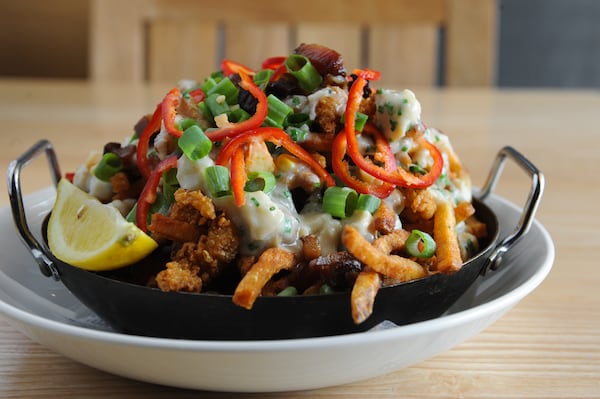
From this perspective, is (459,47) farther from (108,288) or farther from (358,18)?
(108,288)

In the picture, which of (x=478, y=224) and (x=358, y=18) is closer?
(x=478, y=224)

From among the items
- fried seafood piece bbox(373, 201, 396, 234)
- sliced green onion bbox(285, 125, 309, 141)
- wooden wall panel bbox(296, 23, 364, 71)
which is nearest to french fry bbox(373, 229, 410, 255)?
fried seafood piece bbox(373, 201, 396, 234)

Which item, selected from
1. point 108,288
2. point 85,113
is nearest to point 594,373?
point 108,288

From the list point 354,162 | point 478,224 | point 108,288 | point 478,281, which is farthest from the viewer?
point 478,224

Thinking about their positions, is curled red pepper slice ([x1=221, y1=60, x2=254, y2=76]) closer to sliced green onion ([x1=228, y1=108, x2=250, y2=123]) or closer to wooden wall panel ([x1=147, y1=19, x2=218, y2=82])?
Answer: sliced green onion ([x1=228, y1=108, x2=250, y2=123])

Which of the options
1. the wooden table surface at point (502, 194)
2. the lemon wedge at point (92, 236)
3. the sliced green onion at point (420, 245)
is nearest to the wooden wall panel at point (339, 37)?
the wooden table surface at point (502, 194)

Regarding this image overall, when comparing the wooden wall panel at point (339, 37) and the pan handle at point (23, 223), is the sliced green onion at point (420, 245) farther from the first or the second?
the wooden wall panel at point (339, 37)
